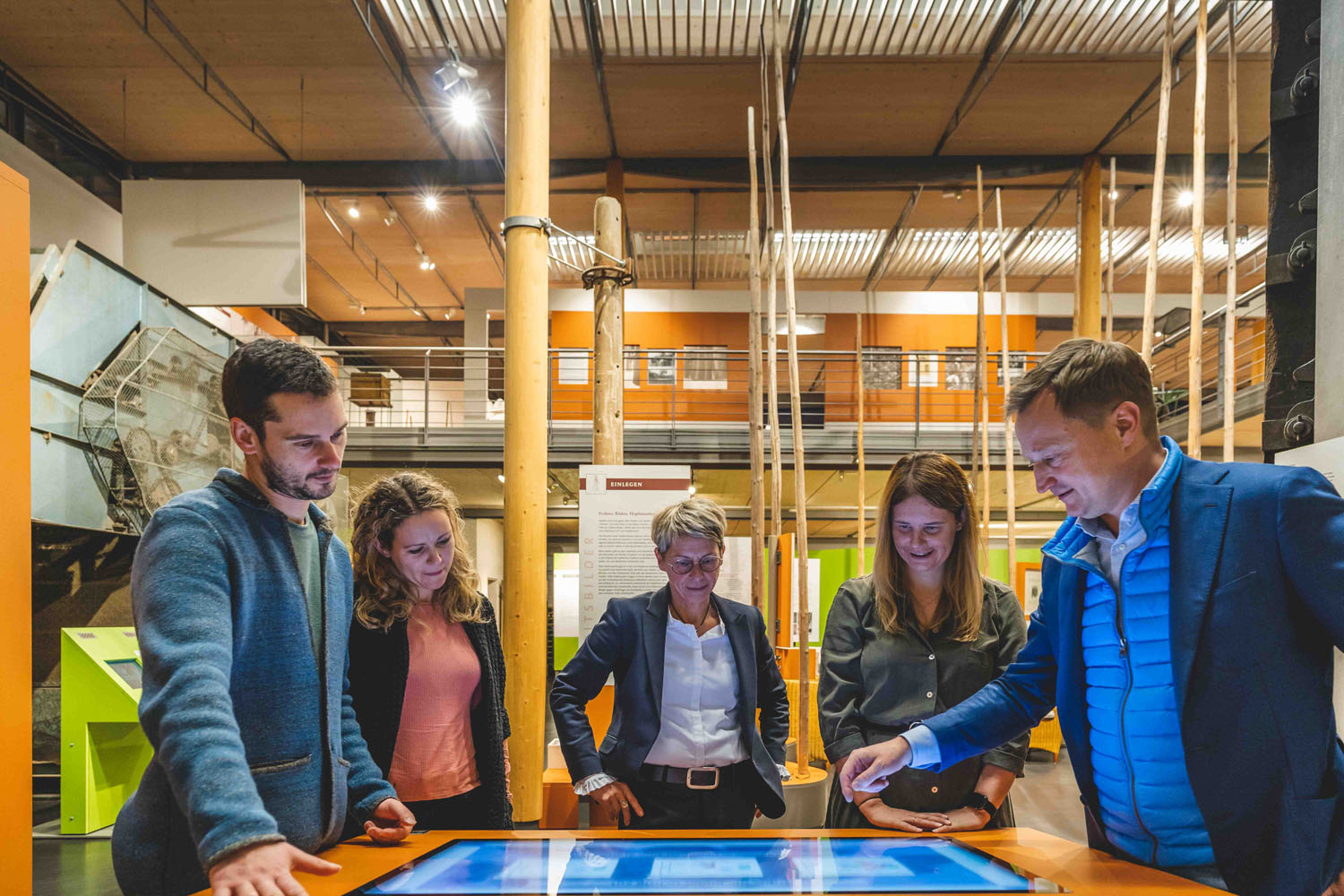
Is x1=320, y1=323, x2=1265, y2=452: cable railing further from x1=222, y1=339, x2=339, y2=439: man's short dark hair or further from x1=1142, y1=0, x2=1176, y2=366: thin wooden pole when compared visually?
x1=222, y1=339, x2=339, y2=439: man's short dark hair

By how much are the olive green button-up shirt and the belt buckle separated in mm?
459

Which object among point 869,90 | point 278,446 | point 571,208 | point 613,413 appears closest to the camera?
point 278,446

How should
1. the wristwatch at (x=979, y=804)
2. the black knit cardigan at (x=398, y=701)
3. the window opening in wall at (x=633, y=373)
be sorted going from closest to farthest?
the wristwatch at (x=979, y=804), the black knit cardigan at (x=398, y=701), the window opening in wall at (x=633, y=373)

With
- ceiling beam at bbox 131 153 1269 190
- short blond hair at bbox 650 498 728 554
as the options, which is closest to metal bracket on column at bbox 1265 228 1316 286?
short blond hair at bbox 650 498 728 554

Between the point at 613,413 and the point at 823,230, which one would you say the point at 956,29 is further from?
the point at 613,413

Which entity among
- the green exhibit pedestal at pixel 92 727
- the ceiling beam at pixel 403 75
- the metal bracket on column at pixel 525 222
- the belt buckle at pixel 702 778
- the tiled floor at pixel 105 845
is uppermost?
the ceiling beam at pixel 403 75

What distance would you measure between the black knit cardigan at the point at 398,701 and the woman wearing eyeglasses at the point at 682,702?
0.20 meters

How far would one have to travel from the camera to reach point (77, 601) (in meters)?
6.93

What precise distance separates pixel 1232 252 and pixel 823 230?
28.0 ft

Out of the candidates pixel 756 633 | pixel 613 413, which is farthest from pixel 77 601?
pixel 756 633

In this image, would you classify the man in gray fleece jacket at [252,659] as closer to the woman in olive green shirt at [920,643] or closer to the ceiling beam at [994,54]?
the woman in olive green shirt at [920,643]

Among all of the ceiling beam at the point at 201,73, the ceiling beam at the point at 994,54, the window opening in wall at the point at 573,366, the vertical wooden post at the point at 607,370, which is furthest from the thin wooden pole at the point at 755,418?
the window opening in wall at the point at 573,366

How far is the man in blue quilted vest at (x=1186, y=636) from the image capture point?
3.78ft

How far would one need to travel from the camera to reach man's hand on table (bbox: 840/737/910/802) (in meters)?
1.48
